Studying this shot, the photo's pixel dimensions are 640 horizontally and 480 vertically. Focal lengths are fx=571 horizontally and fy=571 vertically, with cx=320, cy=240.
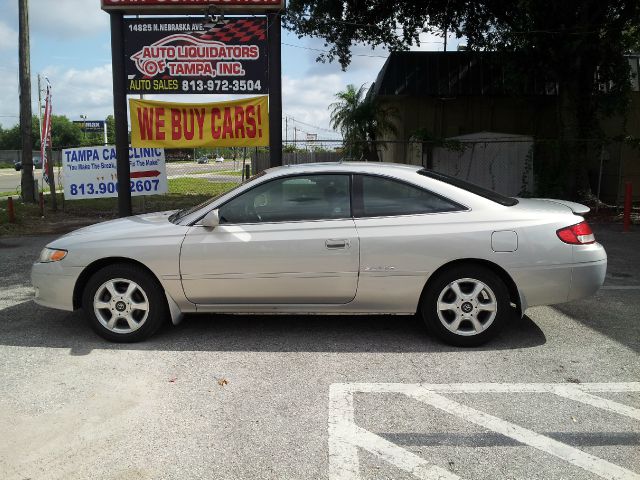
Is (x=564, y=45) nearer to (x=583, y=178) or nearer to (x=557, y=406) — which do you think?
(x=583, y=178)

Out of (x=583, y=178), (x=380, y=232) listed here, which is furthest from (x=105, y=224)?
(x=583, y=178)

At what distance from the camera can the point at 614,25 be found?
12719 millimetres

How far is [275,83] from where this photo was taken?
8555 mm

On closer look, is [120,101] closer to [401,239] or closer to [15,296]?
[15,296]

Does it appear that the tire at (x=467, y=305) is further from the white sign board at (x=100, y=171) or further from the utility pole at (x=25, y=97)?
the utility pole at (x=25, y=97)

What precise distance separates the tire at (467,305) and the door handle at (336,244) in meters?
0.77

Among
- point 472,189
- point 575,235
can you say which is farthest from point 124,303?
point 575,235

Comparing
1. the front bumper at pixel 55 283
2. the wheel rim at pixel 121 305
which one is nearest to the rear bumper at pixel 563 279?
the wheel rim at pixel 121 305

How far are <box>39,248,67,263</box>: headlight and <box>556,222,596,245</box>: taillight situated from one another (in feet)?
13.6

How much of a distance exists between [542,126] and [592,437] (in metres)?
16.9

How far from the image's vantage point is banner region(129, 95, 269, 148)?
8.95 metres

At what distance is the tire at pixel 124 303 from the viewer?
4.80 meters

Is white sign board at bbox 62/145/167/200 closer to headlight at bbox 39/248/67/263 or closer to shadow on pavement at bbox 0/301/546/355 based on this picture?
shadow on pavement at bbox 0/301/546/355

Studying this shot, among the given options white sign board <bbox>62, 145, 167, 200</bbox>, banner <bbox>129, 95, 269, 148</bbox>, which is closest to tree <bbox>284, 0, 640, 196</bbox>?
white sign board <bbox>62, 145, 167, 200</bbox>
